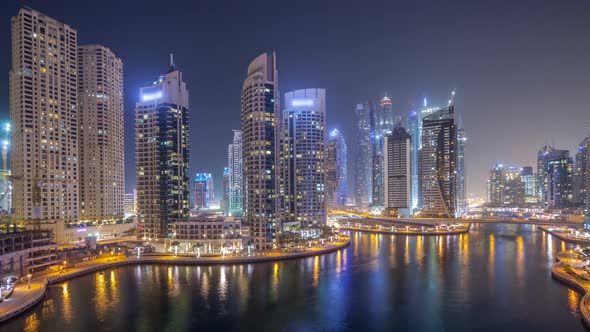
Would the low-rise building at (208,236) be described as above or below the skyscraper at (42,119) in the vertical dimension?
below

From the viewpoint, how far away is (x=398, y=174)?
141625mm

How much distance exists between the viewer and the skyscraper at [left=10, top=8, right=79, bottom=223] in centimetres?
6900

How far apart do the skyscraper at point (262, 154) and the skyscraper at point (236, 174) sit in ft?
252

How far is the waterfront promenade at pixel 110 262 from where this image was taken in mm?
37656

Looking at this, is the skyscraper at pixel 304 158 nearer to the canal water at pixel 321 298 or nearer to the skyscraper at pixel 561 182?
the canal water at pixel 321 298

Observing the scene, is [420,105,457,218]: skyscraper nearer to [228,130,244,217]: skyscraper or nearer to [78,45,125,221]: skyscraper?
[228,130,244,217]: skyscraper

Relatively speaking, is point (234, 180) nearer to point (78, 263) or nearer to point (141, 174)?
point (141, 174)

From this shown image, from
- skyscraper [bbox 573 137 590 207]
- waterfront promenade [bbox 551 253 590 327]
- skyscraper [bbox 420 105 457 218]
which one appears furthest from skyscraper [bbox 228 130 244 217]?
skyscraper [bbox 573 137 590 207]

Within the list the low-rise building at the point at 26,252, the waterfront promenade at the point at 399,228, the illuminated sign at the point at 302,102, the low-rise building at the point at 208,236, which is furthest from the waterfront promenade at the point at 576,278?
Answer: the low-rise building at the point at 26,252

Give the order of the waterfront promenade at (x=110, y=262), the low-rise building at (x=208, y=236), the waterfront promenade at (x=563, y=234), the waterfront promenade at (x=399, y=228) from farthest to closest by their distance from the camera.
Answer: the waterfront promenade at (x=399, y=228), the waterfront promenade at (x=563, y=234), the low-rise building at (x=208, y=236), the waterfront promenade at (x=110, y=262)

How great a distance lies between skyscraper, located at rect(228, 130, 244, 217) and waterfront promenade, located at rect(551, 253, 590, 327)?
114106 millimetres

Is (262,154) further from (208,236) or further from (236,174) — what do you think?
(236,174)

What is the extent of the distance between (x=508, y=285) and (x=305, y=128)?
5800 centimetres

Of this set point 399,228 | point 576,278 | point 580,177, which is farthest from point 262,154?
point 580,177
